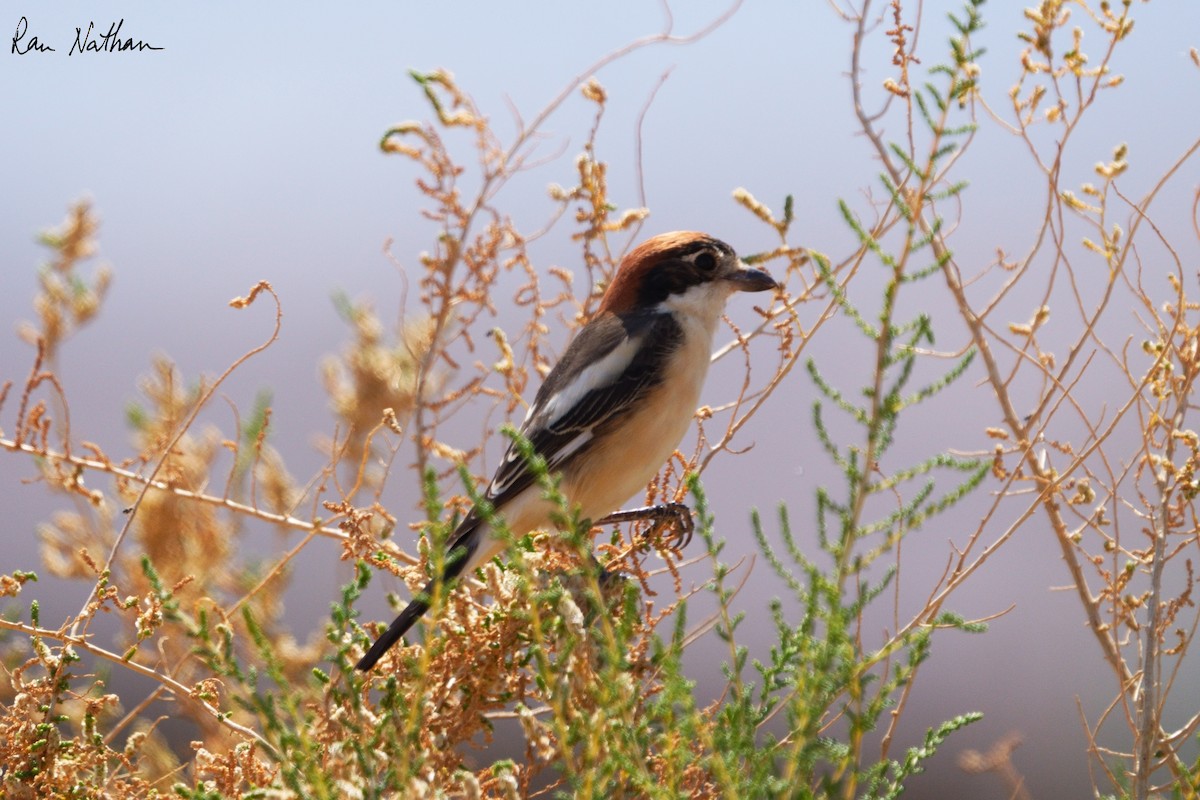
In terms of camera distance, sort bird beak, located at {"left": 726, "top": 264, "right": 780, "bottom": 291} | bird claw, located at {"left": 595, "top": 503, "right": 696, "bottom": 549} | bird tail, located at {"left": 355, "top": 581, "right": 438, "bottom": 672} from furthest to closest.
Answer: bird beak, located at {"left": 726, "top": 264, "right": 780, "bottom": 291}
bird claw, located at {"left": 595, "top": 503, "right": 696, "bottom": 549}
bird tail, located at {"left": 355, "top": 581, "right": 438, "bottom": 672}

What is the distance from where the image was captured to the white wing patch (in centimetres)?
342

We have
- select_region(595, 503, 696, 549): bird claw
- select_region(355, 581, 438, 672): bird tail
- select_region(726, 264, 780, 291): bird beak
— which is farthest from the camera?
select_region(726, 264, 780, 291): bird beak

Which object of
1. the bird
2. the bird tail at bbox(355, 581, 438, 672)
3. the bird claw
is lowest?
the bird tail at bbox(355, 581, 438, 672)

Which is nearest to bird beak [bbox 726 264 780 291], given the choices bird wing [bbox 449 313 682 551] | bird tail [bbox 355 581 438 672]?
bird wing [bbox 449 313 682 551]

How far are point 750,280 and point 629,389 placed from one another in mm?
593

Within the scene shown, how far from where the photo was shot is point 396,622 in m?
2.46

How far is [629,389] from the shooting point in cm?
338

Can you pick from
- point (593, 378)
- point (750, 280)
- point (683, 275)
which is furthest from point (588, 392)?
point (750, 280)

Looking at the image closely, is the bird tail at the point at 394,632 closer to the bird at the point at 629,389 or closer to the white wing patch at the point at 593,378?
the bird at the point at 629,389

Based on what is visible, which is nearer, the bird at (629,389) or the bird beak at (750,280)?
the bird at (629,389)

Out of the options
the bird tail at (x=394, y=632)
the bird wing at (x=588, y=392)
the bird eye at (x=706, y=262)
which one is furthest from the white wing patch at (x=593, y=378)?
the bird tail at (x=394, y=632)

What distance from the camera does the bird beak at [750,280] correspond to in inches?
145

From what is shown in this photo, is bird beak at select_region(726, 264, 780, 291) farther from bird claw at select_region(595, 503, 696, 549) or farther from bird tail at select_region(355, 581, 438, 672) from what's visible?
bird tail at select_region(355, 581, 438, 672)

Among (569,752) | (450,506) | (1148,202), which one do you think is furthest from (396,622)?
(1148,202)
